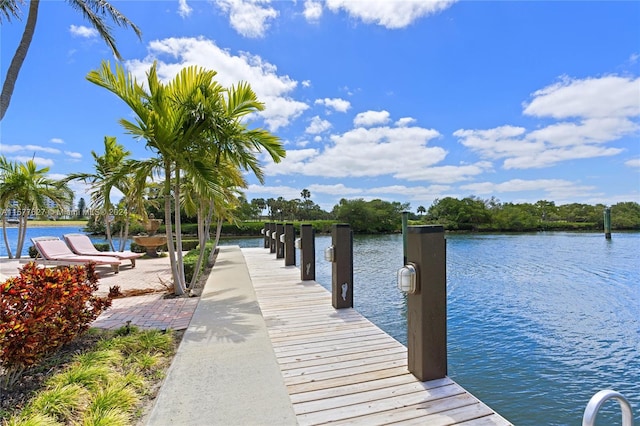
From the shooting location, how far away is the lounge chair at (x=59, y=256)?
783 cm

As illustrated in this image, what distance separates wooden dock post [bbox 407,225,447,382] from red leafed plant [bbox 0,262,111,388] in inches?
109

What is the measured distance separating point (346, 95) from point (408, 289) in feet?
47.9

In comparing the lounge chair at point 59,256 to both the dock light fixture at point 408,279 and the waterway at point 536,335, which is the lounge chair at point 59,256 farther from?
the dock light fixture at point 408,279

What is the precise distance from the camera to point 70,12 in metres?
6.95

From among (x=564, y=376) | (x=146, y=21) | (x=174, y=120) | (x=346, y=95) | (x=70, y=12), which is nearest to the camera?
(x=564, y=376)

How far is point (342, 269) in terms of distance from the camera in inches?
186

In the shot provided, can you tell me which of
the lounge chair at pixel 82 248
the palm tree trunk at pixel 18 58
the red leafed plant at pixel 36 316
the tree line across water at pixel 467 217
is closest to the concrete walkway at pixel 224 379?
the red leafed plant at pixel 36 316

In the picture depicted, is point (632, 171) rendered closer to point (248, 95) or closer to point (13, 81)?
point (248, 95)

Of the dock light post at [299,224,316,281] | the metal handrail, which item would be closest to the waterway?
the dock light post at [299,224,316,281]

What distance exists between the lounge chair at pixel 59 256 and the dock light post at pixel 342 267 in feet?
19.8

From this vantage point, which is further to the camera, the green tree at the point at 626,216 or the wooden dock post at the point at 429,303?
the green tree at the point at 626,216

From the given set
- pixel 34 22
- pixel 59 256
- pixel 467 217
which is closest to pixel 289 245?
pixel 59 256

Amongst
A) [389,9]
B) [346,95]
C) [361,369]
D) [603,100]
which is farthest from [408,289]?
[603,100]

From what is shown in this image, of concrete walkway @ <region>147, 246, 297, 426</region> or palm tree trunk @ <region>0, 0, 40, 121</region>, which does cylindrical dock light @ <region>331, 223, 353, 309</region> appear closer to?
concrete walkway @ <region>147, 246, 297, 426</region>
